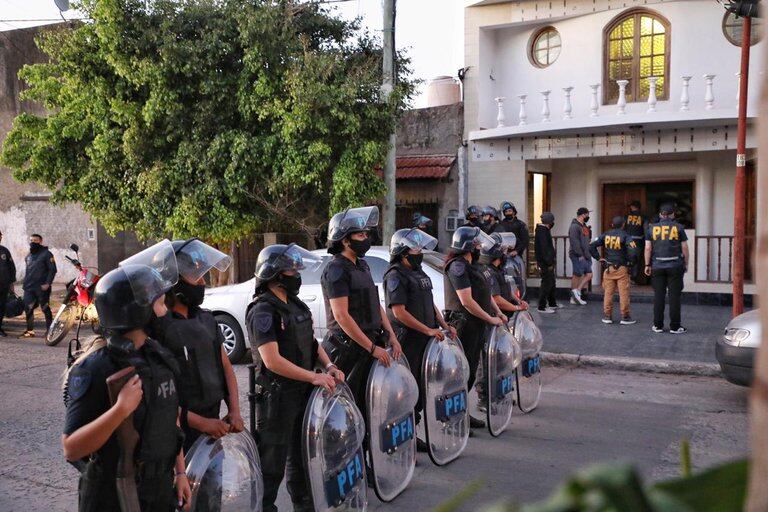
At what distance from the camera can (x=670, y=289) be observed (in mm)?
10203

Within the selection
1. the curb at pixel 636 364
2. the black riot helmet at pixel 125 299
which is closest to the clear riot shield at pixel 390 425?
the black riot helmet at pixel 125 299

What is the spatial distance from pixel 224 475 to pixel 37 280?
947 centimetres

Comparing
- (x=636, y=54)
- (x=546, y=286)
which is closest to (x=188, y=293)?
(x=546, y=286)

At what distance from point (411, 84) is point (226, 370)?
9215mm

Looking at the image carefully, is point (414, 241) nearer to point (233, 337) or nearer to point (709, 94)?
point (233, 337)

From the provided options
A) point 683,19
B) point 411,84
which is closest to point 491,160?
point 411,84

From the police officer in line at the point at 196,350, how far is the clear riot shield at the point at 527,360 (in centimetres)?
357

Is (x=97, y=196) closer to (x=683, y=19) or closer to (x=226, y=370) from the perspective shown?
(x=226, y=370)

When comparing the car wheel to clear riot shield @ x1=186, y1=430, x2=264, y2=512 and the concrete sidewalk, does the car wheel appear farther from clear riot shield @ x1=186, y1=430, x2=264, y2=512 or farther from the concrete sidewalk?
clear riot shield @ x1=186, y1=430, x2=264, y2=512

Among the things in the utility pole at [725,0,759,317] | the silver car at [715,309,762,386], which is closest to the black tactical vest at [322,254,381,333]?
the silver car at [715,309,762,386]

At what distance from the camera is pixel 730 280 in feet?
42.3

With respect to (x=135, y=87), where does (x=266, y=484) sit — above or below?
below

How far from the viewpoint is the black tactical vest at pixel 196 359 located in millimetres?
3305

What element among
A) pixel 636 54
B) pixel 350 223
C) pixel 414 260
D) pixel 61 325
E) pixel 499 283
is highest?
pixel 636 54
